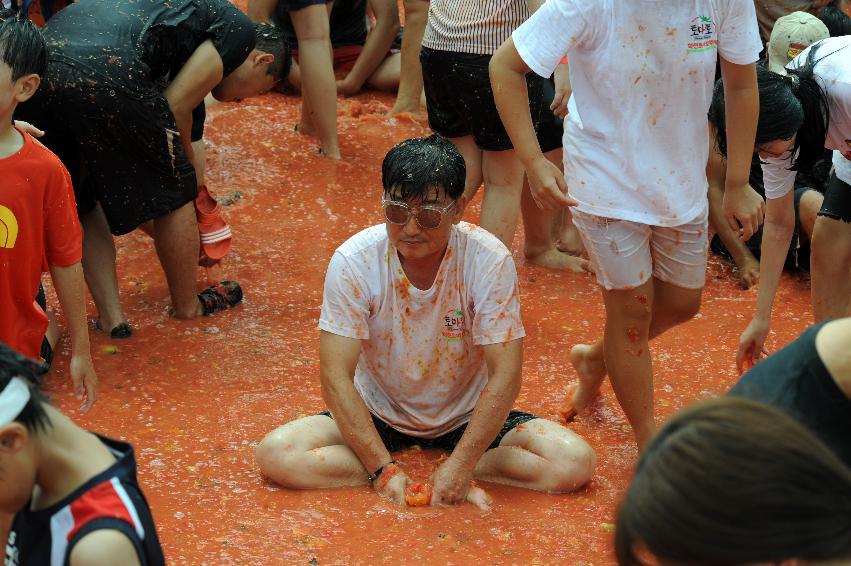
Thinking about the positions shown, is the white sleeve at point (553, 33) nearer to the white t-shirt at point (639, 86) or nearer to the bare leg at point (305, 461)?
the white t-shirt at point (639, 86)

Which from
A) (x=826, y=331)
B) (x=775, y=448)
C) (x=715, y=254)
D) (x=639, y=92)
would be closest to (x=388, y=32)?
(x=715, y=254)

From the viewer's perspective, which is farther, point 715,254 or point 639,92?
point 715,254

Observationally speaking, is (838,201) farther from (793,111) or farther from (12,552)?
(12,552)

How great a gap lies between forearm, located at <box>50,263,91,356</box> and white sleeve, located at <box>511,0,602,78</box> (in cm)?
142

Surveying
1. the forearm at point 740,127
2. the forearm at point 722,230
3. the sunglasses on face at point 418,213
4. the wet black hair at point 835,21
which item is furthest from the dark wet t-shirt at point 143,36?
the wet black hair at point 835,21

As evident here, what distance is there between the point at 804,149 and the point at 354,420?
159cm

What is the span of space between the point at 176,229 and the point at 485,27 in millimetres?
1423

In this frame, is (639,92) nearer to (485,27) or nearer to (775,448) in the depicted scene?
(485,27)

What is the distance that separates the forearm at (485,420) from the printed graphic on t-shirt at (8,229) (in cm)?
137

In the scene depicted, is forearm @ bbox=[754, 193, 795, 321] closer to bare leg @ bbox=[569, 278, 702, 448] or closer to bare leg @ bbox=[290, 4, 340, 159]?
bare leg @ bbox=[569, 278, 702, 448]

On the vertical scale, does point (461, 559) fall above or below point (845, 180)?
below

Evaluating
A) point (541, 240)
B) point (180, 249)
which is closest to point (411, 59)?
point (541, 240)

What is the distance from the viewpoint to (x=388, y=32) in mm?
7336

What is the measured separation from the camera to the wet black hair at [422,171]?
3.18 m
